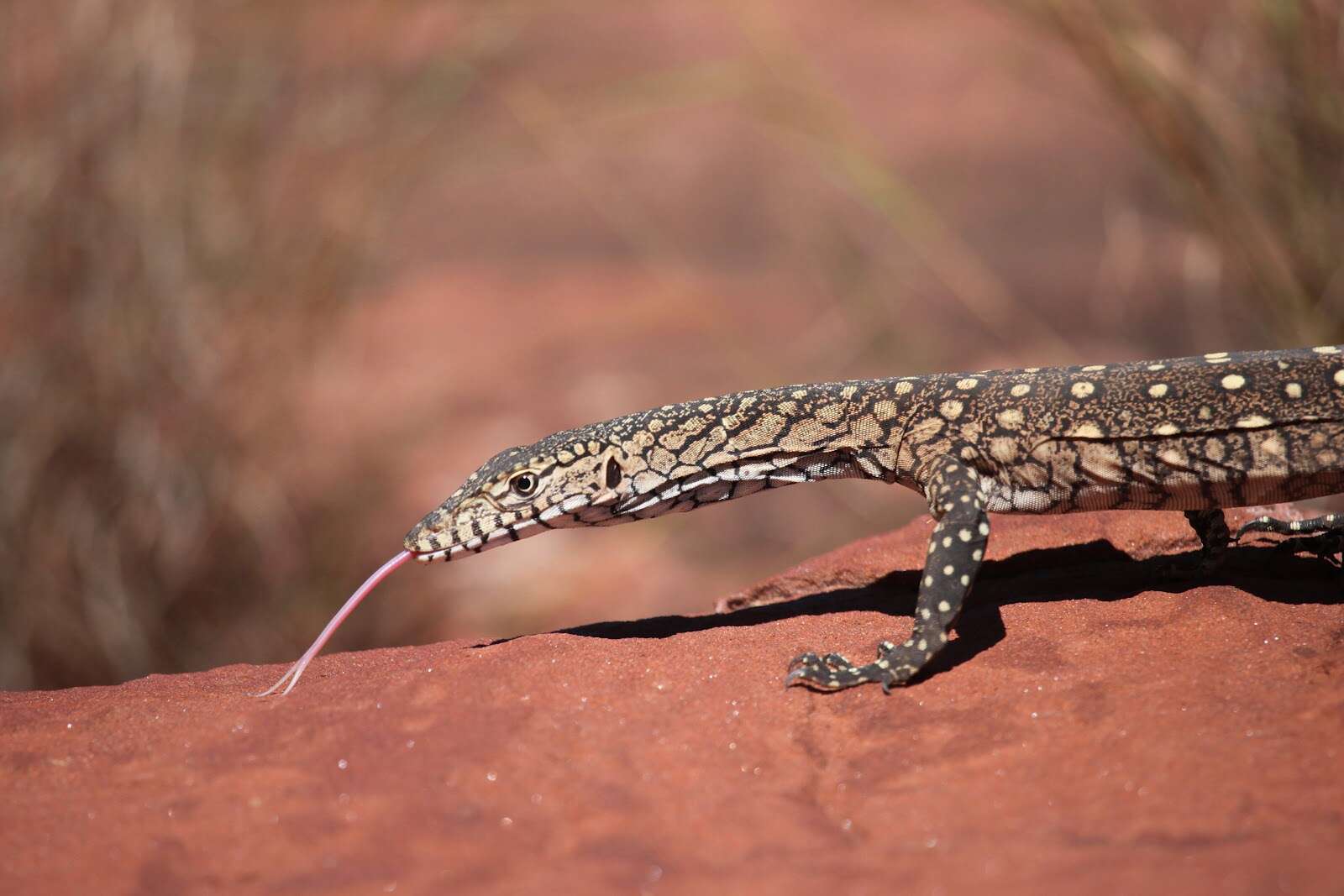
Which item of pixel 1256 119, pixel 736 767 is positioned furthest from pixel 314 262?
pixel 1256 119

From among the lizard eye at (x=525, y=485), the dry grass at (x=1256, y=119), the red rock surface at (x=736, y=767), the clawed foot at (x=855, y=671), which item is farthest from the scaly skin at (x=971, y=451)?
the dry grass at (x=1256, y=119)

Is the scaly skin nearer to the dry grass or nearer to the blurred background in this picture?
the dry grass

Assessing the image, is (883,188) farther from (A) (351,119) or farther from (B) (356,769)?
(B) (356,769)

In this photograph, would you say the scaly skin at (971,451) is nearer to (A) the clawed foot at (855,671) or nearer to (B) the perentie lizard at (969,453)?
(B) the perentie lizard at (969,453)

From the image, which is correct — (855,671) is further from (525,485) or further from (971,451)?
(525,485)

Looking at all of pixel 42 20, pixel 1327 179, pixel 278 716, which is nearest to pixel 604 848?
pixel 278 716

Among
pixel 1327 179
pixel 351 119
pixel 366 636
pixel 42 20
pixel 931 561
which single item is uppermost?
pixel 42 20

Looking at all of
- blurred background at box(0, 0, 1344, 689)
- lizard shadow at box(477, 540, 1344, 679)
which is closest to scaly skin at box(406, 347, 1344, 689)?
lizard shadow at box(477, 540, 1344, 679)
